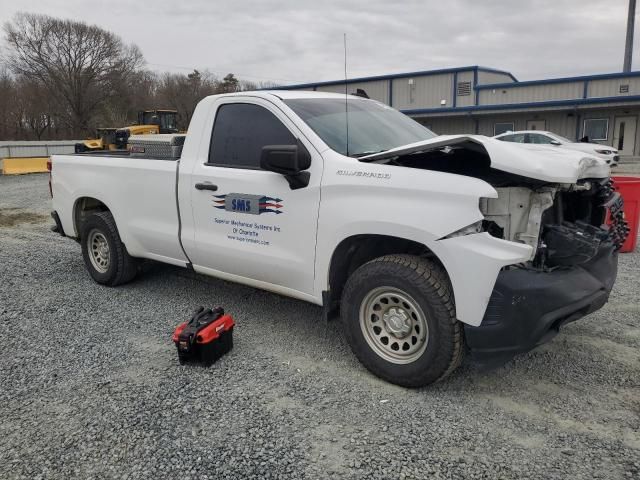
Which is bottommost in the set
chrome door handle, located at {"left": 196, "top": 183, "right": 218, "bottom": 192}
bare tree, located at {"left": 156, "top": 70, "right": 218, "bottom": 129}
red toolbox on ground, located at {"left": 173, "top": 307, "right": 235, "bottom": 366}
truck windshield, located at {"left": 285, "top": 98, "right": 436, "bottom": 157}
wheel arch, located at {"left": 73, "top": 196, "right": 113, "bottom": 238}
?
red toolbox on ground, located at {"left": 173, "top": 307, "right": 235, "bottom": 366}

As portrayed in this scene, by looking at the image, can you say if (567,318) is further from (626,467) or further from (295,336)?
(295,336)

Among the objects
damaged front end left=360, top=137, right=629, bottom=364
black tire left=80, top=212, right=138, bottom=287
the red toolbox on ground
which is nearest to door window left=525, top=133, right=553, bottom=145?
damaged front end left=360, top=137, right=629, bottom=364

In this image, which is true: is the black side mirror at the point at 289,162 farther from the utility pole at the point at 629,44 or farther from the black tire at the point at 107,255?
the utility pole at the point at 629,44

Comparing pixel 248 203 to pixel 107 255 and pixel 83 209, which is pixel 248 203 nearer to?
pixel 107 255

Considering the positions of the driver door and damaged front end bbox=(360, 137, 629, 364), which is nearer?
damaged front end bbox=(360, 137, 629, 364)

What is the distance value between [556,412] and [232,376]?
2.16 m

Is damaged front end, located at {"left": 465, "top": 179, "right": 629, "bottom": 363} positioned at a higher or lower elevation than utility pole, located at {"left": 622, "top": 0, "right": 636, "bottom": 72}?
lower

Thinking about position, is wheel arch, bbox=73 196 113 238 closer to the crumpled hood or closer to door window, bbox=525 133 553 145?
the crumpled hood

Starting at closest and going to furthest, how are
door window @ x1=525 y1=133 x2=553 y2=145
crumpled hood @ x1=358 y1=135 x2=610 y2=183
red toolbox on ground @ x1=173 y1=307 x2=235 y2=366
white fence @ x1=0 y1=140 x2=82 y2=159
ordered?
1. crumpled hood @ x1=358 y1=135 x2=610 y2=183
2. red toolbox on ground @ x1=173 y1=307 x2=235 y2=366
3. door window @ x1=525 y1=133 x2=553 y2=145
4. white fence @ x1=0 y1=140 x2=82 y2=159

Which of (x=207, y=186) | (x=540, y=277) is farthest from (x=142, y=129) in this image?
(x=540, y=277)

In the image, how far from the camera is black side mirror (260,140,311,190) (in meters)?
3.67

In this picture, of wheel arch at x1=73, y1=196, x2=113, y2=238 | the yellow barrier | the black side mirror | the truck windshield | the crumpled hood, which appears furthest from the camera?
the yellow barrier

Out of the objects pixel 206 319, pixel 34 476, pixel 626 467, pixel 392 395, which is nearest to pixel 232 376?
pixel 206 319

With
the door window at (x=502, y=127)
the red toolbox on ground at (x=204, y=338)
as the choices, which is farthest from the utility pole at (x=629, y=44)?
the red toolbox on ground at (x=204, y=338)
